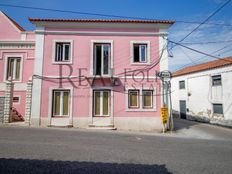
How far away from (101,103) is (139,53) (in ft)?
14.9

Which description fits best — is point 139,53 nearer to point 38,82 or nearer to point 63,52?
point 63,52

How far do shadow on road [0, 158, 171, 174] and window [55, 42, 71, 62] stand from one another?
8.23m

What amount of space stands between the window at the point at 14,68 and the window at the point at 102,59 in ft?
20.8

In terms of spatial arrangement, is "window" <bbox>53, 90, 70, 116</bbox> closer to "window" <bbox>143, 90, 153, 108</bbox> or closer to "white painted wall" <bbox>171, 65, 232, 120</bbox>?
"window" <bbox>143, 90, 153, 108</bbox>

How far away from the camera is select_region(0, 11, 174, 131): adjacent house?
37.3 feet

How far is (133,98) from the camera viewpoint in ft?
38.7

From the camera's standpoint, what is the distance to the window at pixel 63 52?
465 inches

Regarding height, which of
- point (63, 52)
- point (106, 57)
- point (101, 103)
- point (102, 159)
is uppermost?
point (63, 52)

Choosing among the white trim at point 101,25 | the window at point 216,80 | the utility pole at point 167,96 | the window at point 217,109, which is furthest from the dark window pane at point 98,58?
the window at point 217,109

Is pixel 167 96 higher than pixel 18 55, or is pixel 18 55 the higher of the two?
pixel 18 55

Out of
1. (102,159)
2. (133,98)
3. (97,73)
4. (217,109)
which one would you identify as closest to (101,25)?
(97,73)

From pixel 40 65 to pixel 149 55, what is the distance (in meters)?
7.67

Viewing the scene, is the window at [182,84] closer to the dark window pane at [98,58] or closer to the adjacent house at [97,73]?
the adjacent house at [97,73]

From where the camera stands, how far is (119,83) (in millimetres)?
11672
